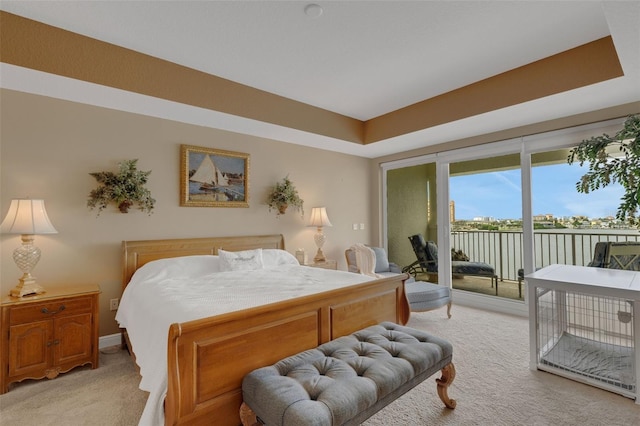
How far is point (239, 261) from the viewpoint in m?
3.21

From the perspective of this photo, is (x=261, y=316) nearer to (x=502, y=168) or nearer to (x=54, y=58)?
(x=54, y=58)

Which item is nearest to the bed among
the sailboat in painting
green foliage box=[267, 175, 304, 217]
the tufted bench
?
the tufted bench

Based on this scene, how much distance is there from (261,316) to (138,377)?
1.47 m

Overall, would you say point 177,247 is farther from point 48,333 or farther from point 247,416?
point 247,416

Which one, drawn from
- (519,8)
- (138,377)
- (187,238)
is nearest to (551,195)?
(519,8)

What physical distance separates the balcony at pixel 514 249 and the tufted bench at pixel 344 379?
113 inches

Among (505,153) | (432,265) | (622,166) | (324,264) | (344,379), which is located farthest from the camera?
(432,265)

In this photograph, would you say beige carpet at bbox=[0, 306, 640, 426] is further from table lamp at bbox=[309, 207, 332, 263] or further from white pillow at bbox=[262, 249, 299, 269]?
table lamp at bbox=[309, 207, 332, 263]

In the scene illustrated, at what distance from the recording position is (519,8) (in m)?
2.17

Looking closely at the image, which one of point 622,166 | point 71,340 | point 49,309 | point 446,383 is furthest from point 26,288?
point 622,166

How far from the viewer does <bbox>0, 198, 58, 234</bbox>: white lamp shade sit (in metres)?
2.40

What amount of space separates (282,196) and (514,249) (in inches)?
137

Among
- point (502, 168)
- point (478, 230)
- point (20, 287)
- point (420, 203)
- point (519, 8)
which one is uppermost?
point (519, 8)

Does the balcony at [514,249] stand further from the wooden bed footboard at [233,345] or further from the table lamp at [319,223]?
the wooden bed footboard at [233,345]
